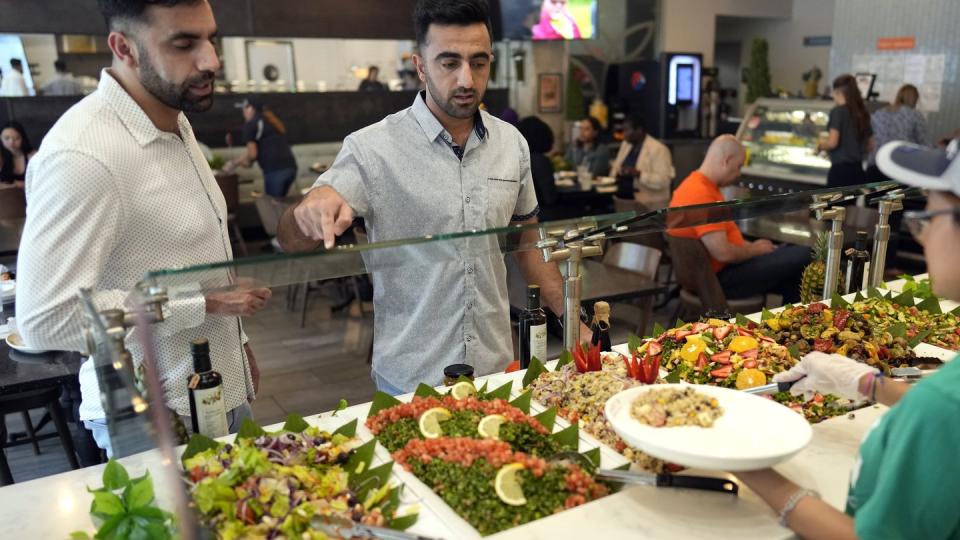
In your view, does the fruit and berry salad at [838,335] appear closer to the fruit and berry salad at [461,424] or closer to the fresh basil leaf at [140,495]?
the fruit and berry salad at [461,424]

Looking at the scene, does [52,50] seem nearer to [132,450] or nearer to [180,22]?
[180,22]

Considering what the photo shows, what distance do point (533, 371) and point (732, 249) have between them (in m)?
2.58

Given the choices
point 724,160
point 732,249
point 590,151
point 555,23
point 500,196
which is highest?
point 555,23

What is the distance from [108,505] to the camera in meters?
1.31

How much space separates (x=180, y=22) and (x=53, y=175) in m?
0.46

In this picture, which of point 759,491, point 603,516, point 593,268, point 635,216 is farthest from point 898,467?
point 593,268

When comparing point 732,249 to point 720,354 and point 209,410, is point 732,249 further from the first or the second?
point 209,410

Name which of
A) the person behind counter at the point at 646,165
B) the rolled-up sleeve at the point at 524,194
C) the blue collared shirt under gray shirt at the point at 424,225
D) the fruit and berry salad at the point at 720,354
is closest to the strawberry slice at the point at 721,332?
the fruit and berry salad at the point at 720,354

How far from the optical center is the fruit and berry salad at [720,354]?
1820mm

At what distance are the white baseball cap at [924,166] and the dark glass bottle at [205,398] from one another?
4.24 ft

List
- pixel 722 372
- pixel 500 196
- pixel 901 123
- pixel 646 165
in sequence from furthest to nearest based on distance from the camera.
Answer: pixel 646 165 < pixel 901 123 < pixel 500 196 < pixel 722 372

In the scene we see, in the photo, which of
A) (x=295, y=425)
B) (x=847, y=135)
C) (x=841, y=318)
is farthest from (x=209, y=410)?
(x=847, y=135)

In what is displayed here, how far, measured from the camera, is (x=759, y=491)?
1.30 m

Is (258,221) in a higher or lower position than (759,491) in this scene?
lower
